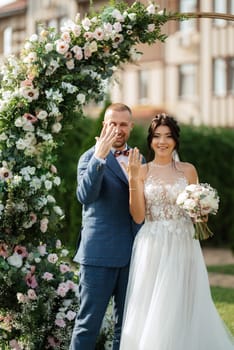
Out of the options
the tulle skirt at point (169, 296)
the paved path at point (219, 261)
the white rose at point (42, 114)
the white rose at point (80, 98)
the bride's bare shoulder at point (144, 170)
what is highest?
the white rose at point (80, 98)

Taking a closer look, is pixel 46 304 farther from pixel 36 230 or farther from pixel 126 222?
pixel 126 222

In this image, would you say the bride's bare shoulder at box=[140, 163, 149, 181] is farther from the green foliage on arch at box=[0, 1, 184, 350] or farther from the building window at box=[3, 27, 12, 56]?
the building window at box=[3, 27, 12, 56]

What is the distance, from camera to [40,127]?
598cm

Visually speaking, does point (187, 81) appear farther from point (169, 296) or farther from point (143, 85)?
point (169, 296)

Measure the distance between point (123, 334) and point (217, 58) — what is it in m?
20.6

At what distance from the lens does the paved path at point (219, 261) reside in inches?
479

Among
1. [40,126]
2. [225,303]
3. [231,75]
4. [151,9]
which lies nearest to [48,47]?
[40,126]

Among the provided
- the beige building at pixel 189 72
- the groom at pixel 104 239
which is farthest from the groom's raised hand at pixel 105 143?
the beige building at pixel 189 72

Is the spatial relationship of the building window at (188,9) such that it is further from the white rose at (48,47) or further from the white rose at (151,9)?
the white rose at (48,47)

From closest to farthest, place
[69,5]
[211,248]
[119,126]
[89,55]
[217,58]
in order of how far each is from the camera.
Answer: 1. [119,126]
2. [89,55]
3. [211,248]
4. [217,58]
5. [69,5]

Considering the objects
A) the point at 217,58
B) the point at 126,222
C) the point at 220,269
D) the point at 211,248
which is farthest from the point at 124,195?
the point at 217,58

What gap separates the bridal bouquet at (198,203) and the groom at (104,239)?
429mm

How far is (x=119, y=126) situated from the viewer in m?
5.41

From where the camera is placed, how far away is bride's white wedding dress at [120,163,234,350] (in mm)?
5508
